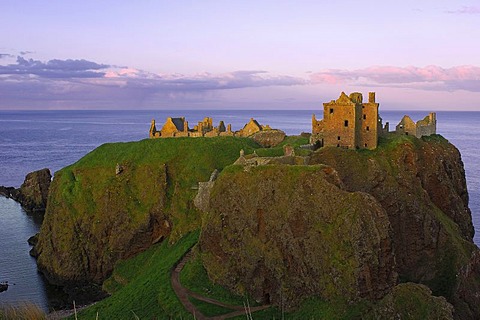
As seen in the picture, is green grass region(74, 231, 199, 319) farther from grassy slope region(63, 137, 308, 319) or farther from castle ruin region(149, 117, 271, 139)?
castle ruin region(149, 117, 271, 139)

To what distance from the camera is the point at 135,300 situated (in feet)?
160

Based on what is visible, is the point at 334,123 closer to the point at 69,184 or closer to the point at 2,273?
the point at 69,184

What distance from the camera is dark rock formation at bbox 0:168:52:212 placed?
10281cm

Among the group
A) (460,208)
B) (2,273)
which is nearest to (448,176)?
(460,208)

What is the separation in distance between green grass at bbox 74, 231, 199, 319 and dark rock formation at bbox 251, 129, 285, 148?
2244cm

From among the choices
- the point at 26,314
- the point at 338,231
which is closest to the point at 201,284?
the point at 338,231

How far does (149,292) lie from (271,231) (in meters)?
13.7

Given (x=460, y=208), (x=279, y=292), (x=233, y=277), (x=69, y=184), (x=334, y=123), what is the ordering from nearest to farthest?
(x=279, y=292) → (x=233, y=277) → (x=334, y=123) → (x=460, y=208) → (x=69, y=184)

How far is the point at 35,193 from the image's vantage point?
345ft

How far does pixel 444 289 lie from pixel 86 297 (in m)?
40.5

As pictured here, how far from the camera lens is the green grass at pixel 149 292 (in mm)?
45216

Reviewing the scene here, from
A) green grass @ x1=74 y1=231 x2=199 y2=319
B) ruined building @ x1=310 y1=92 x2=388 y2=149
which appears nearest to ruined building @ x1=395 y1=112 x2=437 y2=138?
ruined building @ x1=310 y1=92 x2=388 y2=149

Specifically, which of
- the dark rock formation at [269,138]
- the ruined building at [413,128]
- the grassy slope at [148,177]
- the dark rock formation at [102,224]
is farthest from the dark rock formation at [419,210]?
the dark rock formation at [102,224]

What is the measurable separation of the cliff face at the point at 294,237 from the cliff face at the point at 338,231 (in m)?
0.08
